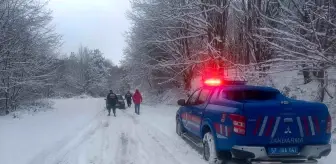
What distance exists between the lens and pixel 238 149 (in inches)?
227

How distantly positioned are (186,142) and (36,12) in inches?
507

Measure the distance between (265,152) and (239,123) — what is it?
0.70 metres

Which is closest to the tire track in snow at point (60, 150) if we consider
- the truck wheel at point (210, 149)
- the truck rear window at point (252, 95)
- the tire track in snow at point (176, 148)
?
the tire track in snow at point (176, 148)

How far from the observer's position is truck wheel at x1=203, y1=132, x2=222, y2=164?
256 inches

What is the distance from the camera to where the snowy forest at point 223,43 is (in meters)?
9.36

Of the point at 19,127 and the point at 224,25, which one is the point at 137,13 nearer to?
the point at 224,25

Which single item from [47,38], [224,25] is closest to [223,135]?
[224,25]

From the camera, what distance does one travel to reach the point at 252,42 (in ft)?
49.7

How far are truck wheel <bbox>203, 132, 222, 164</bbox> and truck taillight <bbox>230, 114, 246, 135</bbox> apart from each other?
0.93 m

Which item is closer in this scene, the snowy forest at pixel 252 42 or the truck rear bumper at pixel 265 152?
the truck rear bumper at pixel 265 152

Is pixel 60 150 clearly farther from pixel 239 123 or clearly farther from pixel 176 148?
pixel 239 123

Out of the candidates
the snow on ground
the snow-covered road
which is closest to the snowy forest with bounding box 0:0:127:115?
the snow on ground

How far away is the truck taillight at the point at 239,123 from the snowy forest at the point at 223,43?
12.5ft

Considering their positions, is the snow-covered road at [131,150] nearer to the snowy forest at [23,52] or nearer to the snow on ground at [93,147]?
the snow on ground at [93,147]
